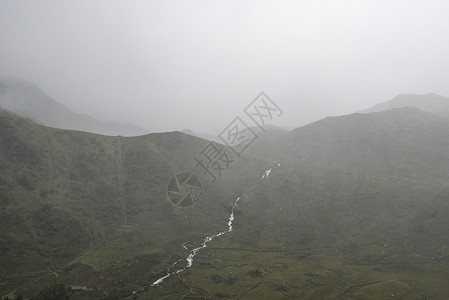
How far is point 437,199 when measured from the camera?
156 m

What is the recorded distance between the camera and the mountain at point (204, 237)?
10325cm

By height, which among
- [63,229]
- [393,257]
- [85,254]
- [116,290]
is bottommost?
[393,257]

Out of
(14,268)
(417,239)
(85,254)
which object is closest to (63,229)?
(85,254)

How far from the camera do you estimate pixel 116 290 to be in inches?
3932

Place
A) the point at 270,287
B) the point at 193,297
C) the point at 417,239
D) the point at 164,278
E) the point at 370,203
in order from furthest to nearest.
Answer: the point at 370,203
the point at 417,239
the point at 164,278
the point at 270,287
the point at 193,297

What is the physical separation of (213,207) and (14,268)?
357 feet

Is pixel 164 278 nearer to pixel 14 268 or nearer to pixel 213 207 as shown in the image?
pixel 14 268

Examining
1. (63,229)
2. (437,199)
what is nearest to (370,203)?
(437,199)

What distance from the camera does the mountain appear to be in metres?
103

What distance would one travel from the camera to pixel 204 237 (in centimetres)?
15838

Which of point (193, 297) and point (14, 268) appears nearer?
point (193, 297)

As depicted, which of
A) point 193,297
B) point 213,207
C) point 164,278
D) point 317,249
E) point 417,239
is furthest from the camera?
point 213,207

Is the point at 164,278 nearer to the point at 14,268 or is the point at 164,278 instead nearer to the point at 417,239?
the point at 14,268

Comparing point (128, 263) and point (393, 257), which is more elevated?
point (128, 263)
